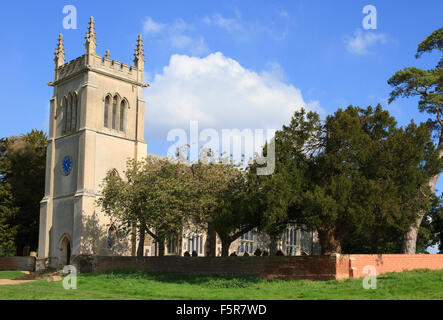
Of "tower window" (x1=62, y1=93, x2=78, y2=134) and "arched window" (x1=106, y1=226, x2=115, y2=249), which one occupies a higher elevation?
"tower window" (x1=62, y1=93, x2=78, y2=134)

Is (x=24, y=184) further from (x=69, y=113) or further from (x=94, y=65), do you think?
(x=94, y=65)

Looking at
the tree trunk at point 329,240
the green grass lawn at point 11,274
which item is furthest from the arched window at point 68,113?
the tree trunk at point 329,240

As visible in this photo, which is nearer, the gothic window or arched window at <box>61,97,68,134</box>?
the gothic window

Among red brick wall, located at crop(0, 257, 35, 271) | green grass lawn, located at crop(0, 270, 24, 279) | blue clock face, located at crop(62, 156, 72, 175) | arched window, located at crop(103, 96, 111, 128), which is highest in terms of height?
arched window, located at crop(103, 96, 111, 128)

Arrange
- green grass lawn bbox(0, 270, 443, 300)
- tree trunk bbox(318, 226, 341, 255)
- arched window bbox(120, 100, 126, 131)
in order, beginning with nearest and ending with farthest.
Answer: green grass lawn bbox(0, 270, 443, 300) → tree trunk bbox(318, 226, 341, 255) → arched window bbox(120, 100, 126, 131)

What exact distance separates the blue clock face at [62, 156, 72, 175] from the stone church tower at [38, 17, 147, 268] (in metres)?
0.09

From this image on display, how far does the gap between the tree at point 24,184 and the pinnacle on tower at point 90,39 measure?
15.1 m

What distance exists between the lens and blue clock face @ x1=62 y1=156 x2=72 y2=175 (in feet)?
160

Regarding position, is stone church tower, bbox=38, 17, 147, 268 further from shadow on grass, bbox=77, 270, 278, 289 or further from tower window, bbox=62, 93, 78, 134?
shadow on grass, bbox=77, 270, 278, 289

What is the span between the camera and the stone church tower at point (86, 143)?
4659cm

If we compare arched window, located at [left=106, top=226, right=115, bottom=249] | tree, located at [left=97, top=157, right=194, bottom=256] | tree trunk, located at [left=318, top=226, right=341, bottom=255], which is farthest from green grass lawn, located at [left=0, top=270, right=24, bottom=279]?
tree trunk, located at [left=318, top=226, right=341, bottom=255]

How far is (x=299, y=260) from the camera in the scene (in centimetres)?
3209
